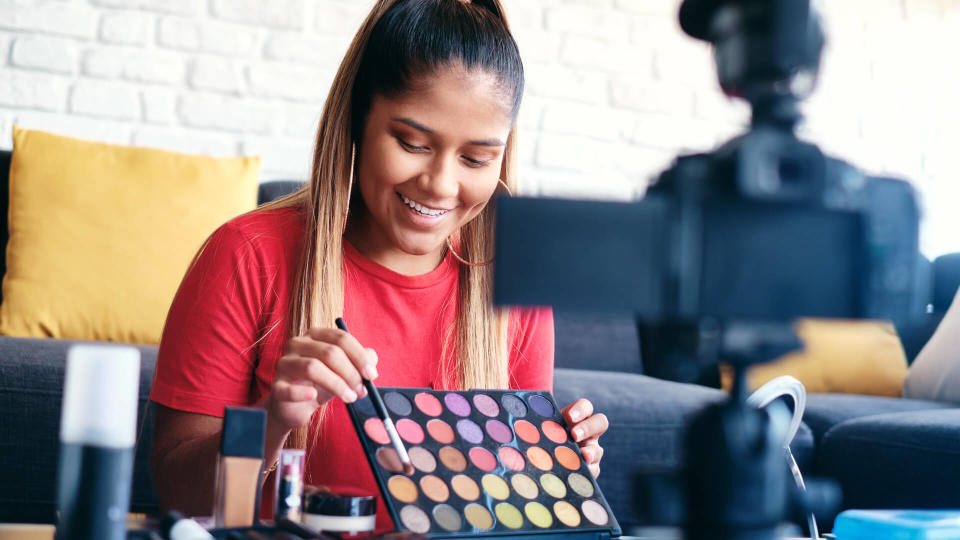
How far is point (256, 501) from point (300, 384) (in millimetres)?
126

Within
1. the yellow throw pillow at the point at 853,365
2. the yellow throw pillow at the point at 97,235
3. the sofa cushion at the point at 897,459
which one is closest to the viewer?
the sofa cushion at the point at 897,459

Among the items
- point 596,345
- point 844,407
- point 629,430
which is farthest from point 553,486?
point 596,345

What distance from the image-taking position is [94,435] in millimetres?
498

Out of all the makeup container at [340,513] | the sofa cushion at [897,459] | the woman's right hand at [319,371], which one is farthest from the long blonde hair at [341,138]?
the sofa cushion at [897,459]

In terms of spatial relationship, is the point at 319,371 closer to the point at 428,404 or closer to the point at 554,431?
the point at 428,404

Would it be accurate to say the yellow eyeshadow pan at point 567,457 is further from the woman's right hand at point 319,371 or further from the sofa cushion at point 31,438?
the sofa cushion at point 31,438

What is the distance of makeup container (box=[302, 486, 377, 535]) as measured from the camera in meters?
0.64

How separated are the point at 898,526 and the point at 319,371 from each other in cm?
48

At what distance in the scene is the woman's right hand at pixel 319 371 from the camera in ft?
2.35

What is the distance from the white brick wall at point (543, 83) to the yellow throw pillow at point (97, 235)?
0.30 metres

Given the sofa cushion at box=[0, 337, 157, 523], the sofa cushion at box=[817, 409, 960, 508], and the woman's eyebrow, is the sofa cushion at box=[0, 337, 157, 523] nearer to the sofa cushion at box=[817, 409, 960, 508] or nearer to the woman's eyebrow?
the woman's eyebrow

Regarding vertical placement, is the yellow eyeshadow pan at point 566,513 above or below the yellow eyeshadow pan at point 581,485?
below

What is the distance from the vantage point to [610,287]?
41cm

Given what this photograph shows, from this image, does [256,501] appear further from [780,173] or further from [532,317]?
[532,317]
